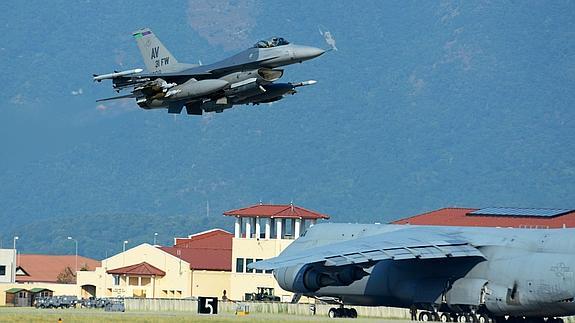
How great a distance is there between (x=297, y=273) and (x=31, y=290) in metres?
37.8

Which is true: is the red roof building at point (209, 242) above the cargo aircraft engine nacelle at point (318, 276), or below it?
above

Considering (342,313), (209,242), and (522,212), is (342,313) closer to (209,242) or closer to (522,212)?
(522,212)

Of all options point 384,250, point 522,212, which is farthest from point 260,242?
point 384,250

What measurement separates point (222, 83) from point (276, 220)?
4634cm

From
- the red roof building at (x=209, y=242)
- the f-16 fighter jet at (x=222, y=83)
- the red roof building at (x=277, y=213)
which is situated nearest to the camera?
the f-16 fighter jet at (x=222, y=83)

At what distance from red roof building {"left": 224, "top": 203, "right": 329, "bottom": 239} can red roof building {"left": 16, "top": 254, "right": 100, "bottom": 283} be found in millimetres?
33616

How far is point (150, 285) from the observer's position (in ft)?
411

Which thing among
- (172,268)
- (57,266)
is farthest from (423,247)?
(57,266)

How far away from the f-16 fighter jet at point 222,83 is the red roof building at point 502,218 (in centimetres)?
4344

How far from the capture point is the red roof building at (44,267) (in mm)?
154000

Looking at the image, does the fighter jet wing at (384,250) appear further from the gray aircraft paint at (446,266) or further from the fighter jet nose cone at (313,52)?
the fighter jet nose cone at (313,52)

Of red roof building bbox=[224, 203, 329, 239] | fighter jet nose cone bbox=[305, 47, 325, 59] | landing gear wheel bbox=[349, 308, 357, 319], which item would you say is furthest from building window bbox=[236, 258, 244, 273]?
fighter jet nose cone bbox=[305, 47, 325, 59]

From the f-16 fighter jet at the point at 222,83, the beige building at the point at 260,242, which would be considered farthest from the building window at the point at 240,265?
the f-16 fighter jet at the point at 222,83

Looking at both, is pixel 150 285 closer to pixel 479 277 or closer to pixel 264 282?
pixel 264 282
